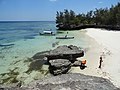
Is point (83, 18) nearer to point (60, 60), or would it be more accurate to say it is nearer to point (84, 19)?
point (84, 19)

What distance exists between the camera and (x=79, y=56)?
28297 mm

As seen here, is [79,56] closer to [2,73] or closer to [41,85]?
[2,73]

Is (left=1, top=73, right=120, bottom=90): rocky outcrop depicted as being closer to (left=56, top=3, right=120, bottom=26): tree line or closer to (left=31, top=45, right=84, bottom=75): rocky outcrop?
(left=31, top=45, right=84, bottom=75): rocky outcrop

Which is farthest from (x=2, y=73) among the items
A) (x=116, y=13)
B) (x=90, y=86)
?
(x=116, y=13)

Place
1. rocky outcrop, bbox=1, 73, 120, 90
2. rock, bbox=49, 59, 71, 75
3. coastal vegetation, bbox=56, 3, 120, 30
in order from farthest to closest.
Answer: coastal vegetation, bbox=56, 3, 120, 30 → rock, bbox=49, 59, 71, 75 → rocky outcrop, bbox=1, 73, 120, 90

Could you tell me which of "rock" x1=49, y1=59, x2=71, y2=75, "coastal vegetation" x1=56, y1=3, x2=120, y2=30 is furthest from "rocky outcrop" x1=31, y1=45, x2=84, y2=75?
"coastal vegetation" x1=56, y1=3, x2=120, y2=30

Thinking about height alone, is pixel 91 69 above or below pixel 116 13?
below

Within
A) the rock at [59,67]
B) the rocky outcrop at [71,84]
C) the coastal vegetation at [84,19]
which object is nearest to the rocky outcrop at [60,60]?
the rock at [59,67]

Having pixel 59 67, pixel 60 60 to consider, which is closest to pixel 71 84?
pixel 59 67

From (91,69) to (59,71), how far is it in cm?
410

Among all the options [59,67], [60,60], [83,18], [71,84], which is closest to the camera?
[71,84]

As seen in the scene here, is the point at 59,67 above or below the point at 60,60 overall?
below

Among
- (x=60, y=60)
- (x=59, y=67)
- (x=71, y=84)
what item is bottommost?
(x=59, y=67)

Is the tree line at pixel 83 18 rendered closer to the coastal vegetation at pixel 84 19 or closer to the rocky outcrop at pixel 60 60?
the coastal vegetation at pixel 84 19
